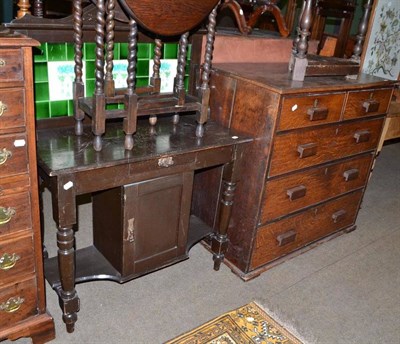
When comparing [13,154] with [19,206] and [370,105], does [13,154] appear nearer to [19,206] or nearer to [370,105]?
[19,206]

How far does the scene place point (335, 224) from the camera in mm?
2896

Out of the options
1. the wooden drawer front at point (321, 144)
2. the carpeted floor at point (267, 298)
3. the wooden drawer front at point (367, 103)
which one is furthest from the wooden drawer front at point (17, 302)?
the wooden drawer front at point (367, 103)

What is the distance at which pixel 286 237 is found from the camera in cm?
248

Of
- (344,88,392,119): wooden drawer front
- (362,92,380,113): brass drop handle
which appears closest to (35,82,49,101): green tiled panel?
(344,88,392,119): wooden drawer front

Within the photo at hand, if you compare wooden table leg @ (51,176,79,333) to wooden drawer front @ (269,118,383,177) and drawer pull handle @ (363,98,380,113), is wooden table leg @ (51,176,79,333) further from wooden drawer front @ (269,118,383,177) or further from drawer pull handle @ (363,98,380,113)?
drawer pull handle @ (363,98,380,113)

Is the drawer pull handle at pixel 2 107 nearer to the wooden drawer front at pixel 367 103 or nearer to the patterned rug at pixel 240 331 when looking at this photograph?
the patterned rug at pixel 240 331

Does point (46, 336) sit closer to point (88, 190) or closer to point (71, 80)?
point (88, 190)

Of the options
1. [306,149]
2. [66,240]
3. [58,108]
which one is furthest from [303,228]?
[58,108]

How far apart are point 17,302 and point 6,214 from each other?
424 mm

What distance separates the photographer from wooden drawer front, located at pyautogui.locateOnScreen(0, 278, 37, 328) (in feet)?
5.55

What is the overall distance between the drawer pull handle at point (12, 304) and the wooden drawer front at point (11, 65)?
2.99 ft

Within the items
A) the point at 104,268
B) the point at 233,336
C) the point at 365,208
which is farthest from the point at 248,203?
the point at 365,208

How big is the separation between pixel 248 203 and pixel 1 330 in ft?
4.37

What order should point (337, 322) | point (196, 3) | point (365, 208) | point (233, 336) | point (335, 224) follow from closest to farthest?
point (196, 3) → point (233, 336) → point (337, 322) → point (335, 224) → point (365, 208)
